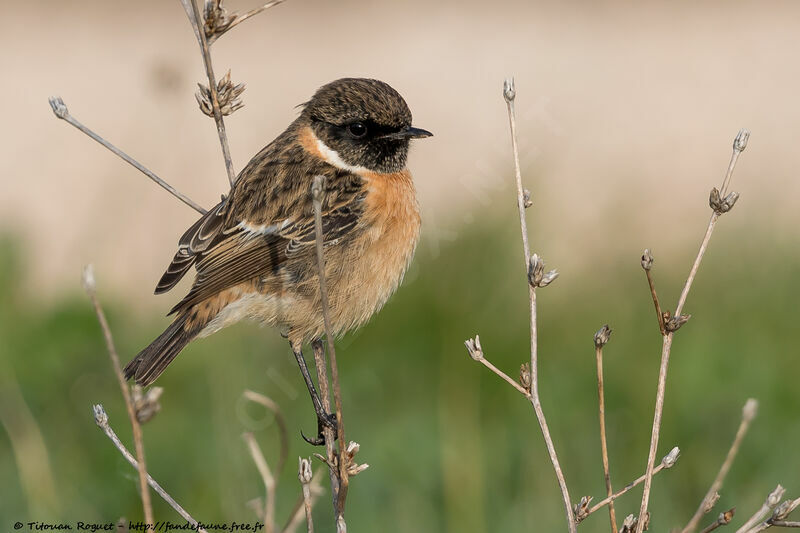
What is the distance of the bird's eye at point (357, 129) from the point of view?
4590 mm

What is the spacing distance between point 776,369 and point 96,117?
24.9 feet

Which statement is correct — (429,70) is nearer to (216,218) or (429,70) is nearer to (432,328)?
(432,328)

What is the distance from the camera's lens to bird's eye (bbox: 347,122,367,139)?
459cm

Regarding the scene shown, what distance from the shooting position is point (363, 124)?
458 centimetres

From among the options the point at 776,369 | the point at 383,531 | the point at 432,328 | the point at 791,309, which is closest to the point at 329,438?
the point at 383,531

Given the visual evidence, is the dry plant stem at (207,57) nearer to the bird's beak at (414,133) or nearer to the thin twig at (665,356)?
the bird's beak at (414,133)

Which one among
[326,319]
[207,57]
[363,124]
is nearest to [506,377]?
[326,319]

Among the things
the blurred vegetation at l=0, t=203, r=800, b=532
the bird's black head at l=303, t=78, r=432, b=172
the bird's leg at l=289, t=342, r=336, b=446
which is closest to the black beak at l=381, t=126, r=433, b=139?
the bird's black head at l=303, t=78, r=432, b=172

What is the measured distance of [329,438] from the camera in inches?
132

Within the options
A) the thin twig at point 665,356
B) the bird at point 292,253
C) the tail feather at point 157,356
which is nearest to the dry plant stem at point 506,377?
the thin twig at point 665,356

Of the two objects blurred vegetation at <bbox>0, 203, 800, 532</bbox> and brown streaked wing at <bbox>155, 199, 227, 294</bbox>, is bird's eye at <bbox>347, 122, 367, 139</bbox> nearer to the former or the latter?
brown streaked wing at <bbox>155, 199, 227, 294</bbox>

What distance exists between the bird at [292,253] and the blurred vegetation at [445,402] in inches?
31.5

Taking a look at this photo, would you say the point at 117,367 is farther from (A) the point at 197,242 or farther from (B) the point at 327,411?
(A) the point at 197,242

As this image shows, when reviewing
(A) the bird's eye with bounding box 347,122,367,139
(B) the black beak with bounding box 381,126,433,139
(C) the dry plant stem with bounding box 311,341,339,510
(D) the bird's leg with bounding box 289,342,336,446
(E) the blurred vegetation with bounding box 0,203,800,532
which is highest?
(A) the bird's eye with bounding box 347,122,367,139
